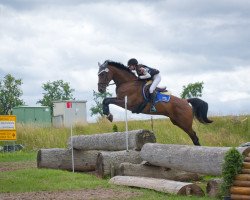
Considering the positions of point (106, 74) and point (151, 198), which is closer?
point (151, 198)

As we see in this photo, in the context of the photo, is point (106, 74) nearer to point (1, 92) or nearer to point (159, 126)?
point (159, 126)

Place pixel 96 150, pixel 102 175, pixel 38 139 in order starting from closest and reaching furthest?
pixel 102 175, pixel 96 150, pixel 38 139

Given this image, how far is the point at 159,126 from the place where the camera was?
19766 mm

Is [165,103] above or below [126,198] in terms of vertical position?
above

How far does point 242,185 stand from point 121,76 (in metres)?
4.95

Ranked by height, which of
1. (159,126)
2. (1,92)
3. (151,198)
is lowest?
(151,198)

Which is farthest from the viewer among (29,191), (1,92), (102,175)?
(1,92)

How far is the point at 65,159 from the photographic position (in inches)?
508

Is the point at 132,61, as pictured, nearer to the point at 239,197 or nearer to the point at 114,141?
the point at 114,141

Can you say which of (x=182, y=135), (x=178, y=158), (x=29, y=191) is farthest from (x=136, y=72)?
(x=182, y=135)

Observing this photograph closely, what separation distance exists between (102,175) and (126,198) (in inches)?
113

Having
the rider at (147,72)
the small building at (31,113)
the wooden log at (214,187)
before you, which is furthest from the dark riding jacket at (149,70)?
the small building at (31,113)

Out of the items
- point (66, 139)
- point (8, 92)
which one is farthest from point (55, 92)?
point (66, 139)

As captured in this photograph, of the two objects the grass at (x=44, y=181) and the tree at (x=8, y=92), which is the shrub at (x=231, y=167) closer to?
the grass at (x=44, y=181)
